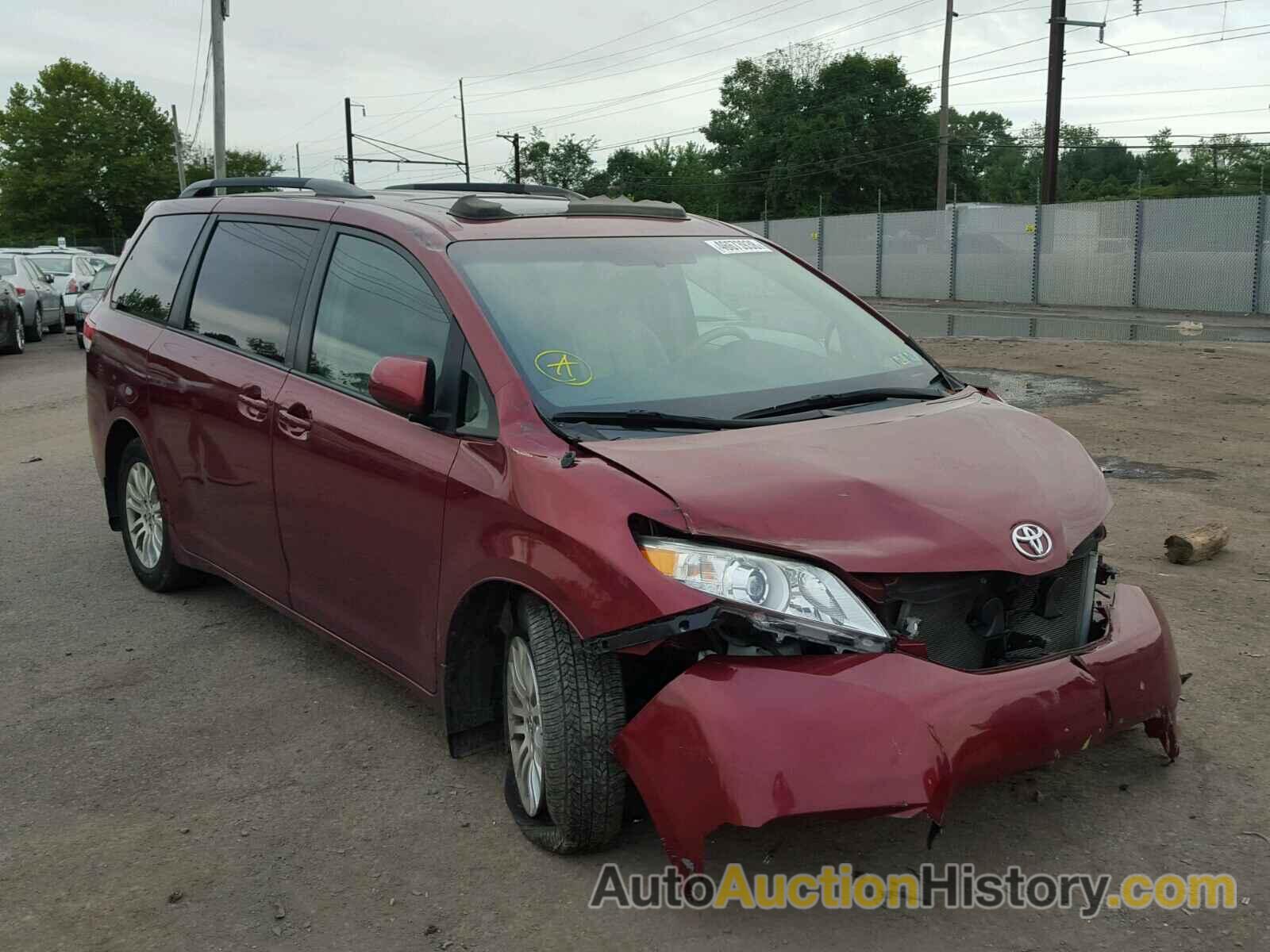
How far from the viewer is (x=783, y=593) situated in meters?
3.05

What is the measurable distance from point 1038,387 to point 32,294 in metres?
18.7

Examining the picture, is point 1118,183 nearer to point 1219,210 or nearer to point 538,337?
point 1219,210

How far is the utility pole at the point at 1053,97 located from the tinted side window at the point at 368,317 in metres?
30.2

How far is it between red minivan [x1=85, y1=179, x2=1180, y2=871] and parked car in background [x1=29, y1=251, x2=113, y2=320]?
23112 millimetres

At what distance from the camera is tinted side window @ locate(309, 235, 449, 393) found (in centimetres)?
408

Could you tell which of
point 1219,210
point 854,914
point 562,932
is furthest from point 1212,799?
point 1219,210

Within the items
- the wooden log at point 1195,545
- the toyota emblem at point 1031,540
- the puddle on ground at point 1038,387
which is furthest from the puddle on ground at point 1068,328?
the toyota emblem at point 1031,540

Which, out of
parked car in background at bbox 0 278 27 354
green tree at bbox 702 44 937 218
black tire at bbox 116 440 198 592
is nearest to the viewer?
black tire at bbox 116 440 198 592

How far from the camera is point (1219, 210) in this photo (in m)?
26.7

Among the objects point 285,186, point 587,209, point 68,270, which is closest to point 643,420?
point 587,209

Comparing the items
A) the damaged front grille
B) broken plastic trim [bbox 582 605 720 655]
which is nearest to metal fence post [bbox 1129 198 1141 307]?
the damaged front grille

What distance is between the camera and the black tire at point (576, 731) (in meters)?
3.30

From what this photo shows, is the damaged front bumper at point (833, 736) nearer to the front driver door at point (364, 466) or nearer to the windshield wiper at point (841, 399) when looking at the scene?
the windshield wiper at point (841, 399)

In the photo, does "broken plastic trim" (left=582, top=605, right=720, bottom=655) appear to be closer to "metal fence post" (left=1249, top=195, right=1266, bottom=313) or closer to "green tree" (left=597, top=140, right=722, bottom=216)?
"metal fence post" (left=1249, top=195, right=1266, bottom=313)
